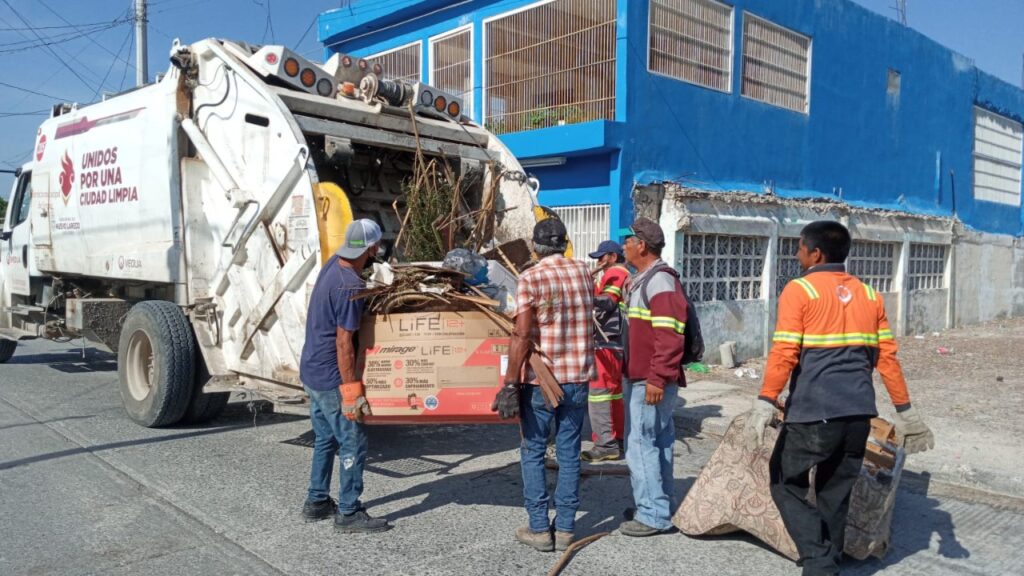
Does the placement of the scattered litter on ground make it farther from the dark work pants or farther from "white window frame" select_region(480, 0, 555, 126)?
the dark work pants

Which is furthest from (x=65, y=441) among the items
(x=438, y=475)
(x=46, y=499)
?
(x=438, y=475)

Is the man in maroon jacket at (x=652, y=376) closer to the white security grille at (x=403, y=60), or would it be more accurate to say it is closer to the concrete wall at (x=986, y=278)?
the white security grille at (x=403, y=60)

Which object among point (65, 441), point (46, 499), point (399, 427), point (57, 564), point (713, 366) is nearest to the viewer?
point (57, 564)

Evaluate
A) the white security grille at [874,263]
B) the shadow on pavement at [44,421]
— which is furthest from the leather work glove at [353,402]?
the white security grille at [874,263]

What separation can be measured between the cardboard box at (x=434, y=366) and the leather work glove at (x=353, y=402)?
25 centimetres

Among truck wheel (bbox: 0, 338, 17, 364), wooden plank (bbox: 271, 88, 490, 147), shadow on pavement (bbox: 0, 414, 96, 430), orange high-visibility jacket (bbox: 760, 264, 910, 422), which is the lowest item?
shadow on pavement (bbox: 0, 414, 96, 430)

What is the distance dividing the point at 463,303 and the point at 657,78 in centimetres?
648

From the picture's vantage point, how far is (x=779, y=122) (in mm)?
11766

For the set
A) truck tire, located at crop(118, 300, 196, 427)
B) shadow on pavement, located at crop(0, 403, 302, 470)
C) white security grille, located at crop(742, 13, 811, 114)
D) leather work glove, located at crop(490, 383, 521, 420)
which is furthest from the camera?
white security grille, located at crop(742, 13, 811, 114)

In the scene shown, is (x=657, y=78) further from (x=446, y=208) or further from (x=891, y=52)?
(x=891, y=52)

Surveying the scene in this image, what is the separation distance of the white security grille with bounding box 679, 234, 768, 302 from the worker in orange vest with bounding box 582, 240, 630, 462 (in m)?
3.62

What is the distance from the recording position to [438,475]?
538 centimetres

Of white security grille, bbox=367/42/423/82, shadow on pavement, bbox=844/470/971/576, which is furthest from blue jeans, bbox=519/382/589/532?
white security grille, bbox=367/42/423/82

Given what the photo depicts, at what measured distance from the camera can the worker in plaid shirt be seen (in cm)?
396
